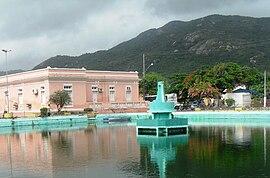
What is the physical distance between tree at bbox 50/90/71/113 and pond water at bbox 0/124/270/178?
1883 centimetres

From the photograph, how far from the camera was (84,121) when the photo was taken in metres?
41.8

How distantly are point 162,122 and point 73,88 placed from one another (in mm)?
23725

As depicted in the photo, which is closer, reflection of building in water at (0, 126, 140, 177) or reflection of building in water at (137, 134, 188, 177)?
reflection of building in water at (0, 126, 140, 177)

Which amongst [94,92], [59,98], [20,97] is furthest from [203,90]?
[20,97]

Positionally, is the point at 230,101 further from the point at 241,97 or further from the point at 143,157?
the point at 143,157

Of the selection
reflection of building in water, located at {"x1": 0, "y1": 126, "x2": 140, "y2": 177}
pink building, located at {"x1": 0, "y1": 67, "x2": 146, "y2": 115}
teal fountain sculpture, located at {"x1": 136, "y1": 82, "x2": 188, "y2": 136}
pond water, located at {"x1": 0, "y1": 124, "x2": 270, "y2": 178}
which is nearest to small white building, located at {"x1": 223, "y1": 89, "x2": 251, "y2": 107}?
pink building, located at {"x1": 0, "y1": 67, "x2": 146, "y2": 115}

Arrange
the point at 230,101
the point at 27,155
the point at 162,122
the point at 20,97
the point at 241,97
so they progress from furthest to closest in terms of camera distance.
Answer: the point at 20,97 → the point at 241,97 → the point at 230,101 → the point at 162,122 → the point at 27,155

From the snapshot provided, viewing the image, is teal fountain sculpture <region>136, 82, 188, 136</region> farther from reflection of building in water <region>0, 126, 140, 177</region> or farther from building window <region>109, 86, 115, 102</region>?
building window <region>109, 86, 115, 102</region>

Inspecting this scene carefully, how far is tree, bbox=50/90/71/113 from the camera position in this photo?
4284 cm

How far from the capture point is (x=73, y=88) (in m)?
47.0

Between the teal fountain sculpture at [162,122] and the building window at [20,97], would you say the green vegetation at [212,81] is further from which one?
the teal fountain sculpture at [162,122]

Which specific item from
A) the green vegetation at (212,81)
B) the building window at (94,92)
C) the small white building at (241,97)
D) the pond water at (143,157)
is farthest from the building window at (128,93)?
the pond water at (143,157)

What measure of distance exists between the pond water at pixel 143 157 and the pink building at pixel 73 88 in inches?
876

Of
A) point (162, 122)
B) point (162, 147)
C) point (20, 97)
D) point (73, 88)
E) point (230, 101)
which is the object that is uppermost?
point (73, 88)
